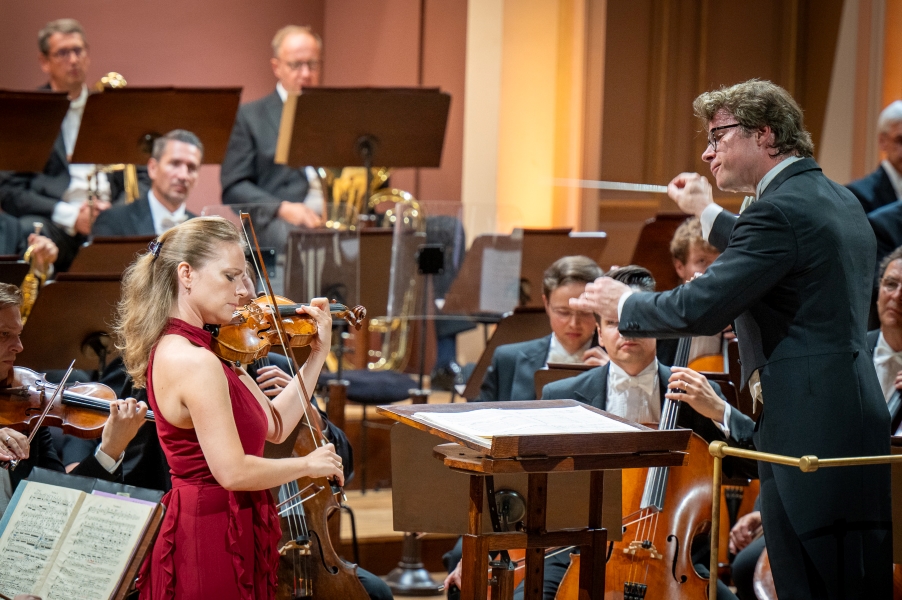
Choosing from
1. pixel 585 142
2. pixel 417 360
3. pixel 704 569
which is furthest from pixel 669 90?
pixel 704 569

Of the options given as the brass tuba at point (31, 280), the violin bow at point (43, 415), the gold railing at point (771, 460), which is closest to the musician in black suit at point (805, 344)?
the gold railing at point (771, 460)

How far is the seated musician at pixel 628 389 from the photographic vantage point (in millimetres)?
2977

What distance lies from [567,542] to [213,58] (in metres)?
5.67

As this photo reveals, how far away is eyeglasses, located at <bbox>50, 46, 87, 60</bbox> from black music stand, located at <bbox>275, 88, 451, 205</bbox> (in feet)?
4.05

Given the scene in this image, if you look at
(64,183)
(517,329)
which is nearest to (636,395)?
(517,329)

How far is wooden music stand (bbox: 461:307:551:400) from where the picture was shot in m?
3.88

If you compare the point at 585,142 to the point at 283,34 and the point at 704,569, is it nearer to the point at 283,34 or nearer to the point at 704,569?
the point at 283,34

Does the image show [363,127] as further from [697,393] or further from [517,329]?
[697,393]

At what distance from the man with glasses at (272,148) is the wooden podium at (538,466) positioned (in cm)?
322

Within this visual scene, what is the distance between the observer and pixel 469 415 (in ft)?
6.91

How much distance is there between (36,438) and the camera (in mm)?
Result: 2906

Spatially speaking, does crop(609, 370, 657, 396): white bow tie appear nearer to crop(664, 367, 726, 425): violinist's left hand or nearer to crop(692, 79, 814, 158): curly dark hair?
crop(664, 367, 726, 425): violinist's left hand

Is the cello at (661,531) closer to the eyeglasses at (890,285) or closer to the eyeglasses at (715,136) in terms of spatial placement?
the eyeglasses at (715,136)

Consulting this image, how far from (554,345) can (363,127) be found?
1.65 meters
